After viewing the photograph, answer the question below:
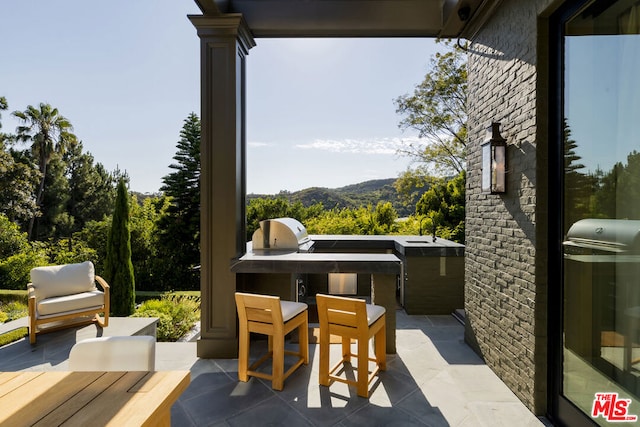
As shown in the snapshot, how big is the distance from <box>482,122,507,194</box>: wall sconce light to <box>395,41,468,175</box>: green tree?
323 inches

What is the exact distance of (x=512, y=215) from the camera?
8.55 ft

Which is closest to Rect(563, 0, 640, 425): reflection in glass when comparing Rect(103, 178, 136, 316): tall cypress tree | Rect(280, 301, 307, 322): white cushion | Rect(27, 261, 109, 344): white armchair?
Rect(280, 301, 307, 322): white cushion

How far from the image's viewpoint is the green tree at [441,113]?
984 centimetres

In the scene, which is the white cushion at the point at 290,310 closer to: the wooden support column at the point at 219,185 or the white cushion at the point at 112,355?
the wooden support column at the point at 219,185

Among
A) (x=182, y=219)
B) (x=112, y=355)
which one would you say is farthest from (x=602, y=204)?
(x=182, y=219)

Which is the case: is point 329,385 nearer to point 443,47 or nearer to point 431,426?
point 431,426

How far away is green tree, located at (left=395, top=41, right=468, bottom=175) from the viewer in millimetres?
9844

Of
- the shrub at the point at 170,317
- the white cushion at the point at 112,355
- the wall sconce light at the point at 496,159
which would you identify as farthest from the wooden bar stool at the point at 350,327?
the shrub at the point at 170,317

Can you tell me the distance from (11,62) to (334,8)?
11.9m

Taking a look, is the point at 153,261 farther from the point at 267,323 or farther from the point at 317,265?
the point at 267,323

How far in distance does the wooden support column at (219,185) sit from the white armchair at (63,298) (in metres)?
1.91

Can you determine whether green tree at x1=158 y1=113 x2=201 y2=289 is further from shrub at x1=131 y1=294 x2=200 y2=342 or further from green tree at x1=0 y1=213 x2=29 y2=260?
shrub at x1=131 y1=294 x2=200 y2=342

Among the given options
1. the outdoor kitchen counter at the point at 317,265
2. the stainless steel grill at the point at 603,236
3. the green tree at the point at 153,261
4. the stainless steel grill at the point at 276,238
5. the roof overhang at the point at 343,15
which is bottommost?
the green tree at the point at 153,261
